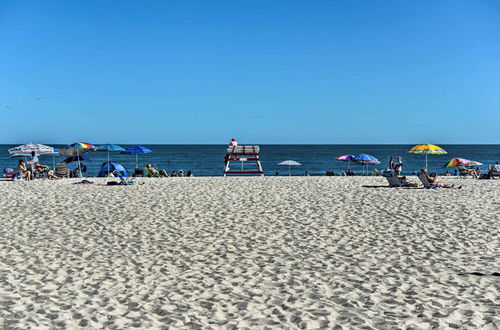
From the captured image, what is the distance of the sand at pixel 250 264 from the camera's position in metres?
5.11

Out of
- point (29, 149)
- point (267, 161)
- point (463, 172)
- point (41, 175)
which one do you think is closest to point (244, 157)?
point (41, 175)

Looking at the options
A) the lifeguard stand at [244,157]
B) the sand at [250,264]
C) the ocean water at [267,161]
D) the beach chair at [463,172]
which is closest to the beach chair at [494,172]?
the beach chair at [463,172]

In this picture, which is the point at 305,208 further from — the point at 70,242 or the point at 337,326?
the point at 337,326

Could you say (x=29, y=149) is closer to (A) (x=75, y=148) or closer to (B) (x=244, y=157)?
(A) (x=75, y=148)

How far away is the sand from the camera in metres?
5.11

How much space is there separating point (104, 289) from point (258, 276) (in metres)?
2.00

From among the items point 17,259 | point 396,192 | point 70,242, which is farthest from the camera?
point 396,192

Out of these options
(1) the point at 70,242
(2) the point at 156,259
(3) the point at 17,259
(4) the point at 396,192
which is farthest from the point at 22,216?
(4) the point at 396,192

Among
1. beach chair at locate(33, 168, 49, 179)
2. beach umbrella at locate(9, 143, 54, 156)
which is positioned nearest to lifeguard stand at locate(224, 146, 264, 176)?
beach chair at locate(33, 168, 49, 179)

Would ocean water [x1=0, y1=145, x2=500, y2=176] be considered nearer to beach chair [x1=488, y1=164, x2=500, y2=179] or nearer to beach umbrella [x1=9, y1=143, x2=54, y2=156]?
beach umbrella [x1=9, y1=143, x2=54, y2=156]

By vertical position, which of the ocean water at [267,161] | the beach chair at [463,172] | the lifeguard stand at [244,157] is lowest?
the ocean water at [267,161]

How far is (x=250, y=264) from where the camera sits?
7094 mm

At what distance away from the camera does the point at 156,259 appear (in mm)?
7457

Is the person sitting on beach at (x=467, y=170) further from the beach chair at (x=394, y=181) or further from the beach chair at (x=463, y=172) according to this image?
the beach chair at (x=394, y=181)
